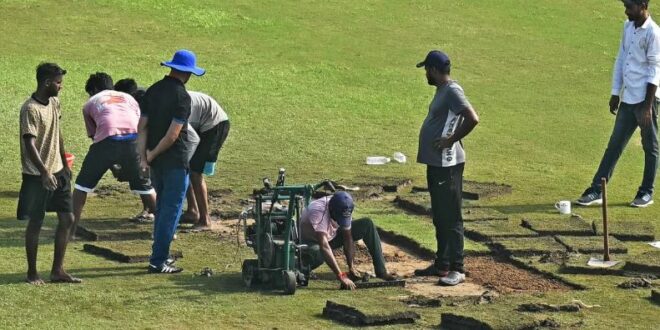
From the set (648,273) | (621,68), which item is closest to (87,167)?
(648,273)

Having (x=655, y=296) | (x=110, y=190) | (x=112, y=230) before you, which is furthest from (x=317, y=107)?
(x=655, y=296)

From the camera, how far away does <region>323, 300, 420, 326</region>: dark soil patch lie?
11.0 m

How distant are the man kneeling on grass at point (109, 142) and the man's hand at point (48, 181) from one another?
71.0 inches

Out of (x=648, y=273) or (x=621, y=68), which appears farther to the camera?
(x=621, y=68)

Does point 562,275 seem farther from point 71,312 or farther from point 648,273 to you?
point 71,312

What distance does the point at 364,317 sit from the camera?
434 inches

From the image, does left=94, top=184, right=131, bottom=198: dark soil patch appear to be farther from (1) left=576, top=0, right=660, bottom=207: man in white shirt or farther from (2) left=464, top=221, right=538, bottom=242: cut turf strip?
(1) left=576, top=0, right=660, bottom=207: man in white shirt

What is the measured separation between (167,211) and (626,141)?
255 inches

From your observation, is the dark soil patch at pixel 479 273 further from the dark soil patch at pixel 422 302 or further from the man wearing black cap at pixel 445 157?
the dark soil patch at pixel 422 302

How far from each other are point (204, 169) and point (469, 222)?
296 cm

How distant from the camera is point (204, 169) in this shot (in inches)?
622

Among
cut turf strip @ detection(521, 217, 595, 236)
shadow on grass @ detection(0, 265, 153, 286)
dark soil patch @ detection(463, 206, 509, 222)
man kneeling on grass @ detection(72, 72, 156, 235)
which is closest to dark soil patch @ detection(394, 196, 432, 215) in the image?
dark soil patch @ detection(463, 206, 509, 222)

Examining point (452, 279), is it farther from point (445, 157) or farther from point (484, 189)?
point (484, 189)

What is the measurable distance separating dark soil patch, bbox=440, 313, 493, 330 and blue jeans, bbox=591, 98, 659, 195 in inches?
253
